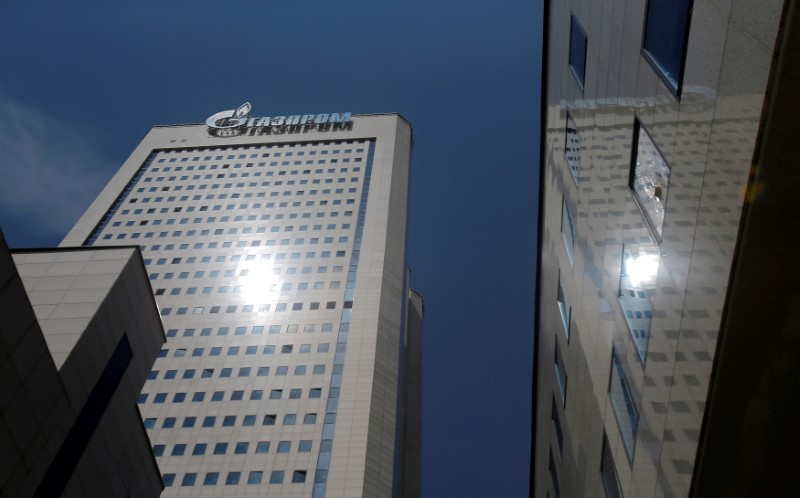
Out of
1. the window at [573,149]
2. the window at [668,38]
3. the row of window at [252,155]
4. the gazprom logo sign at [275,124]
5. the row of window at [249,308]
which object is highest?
the gazprom logo sign at [275,124]

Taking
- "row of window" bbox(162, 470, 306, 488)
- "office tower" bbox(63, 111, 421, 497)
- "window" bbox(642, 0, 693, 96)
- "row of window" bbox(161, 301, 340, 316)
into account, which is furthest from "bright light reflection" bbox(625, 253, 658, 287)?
"row of window" bbox(161, 301, 340, 316)

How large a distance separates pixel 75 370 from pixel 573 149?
15422 mm

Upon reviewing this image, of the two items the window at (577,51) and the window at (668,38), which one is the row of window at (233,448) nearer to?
the window at (577,51)

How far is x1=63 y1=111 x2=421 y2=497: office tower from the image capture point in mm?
44750

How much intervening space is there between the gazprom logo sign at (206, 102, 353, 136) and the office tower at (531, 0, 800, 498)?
67.2 m

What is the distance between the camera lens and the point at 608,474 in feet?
49.8

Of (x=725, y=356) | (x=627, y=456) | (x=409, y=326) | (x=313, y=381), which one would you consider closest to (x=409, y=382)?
(x=409, y=326)

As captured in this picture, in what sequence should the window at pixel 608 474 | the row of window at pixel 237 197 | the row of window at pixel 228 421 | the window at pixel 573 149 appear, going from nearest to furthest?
1. the window at pixel 608 474
2. the window at pixel 573 149
3. the row of window at pixel 228 421
4. the row of window at pixel 237 197

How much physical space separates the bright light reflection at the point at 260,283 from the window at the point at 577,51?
43136mm

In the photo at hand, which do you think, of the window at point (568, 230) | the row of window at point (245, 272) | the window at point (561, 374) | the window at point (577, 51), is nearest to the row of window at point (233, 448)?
the row of window at point (245, 272)

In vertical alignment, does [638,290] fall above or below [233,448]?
below

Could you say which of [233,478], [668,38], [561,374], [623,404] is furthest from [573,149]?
[233,478]

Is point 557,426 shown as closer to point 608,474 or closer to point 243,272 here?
point 608,474

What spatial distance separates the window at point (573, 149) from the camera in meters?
18.5
